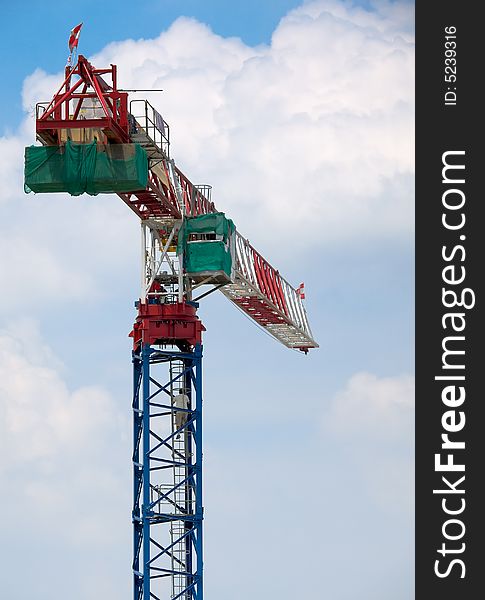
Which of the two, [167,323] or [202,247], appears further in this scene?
[202,247]

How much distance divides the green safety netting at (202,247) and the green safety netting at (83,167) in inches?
348

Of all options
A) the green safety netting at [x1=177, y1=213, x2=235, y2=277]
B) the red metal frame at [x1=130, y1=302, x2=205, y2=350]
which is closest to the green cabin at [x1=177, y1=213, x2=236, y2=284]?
the green safety netting at [x1=177, y1=213, x2=235, y2=277]

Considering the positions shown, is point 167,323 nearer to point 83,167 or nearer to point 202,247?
point 202,247

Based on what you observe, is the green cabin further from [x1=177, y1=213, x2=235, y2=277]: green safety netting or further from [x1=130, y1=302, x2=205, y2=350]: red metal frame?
[x1=130, y1=302, x2=205, y2=350]: red metal frame

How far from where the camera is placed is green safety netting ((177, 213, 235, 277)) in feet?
247

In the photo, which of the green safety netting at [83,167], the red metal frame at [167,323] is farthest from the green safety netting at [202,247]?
the green safety netting at [83,167]

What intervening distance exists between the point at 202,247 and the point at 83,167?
1082 centimetres

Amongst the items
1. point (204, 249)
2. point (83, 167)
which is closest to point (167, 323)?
point (204, 249)

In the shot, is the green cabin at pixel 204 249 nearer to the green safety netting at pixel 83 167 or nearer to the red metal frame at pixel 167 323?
the red metal frame at pixel 167 323

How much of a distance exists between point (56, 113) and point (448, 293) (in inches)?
815

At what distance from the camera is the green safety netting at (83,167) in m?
66.1

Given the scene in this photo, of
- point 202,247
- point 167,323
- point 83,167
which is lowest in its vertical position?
point 167,323

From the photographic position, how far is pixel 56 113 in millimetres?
66375

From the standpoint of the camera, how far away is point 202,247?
2968 inches
